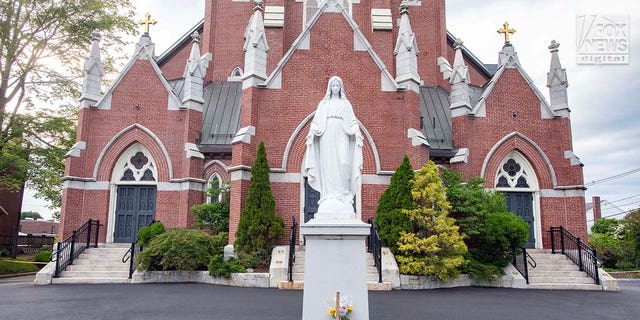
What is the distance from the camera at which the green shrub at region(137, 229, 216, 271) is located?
12.9 metres

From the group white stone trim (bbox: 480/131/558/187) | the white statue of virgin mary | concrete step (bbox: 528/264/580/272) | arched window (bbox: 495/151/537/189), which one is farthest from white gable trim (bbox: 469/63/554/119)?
the white statue of virgin mary

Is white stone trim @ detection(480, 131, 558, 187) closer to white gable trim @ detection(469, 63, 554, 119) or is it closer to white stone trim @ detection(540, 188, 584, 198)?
white stone trim @ detection(540, 188, 584, 198)

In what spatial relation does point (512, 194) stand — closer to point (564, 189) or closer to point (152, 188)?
point (564, 189)

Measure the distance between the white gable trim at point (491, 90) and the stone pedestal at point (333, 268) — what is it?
1256cm

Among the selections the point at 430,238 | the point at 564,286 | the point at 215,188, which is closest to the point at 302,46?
the point at 215,188

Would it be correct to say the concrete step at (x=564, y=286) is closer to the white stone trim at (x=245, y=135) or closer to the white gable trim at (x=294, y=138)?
the white gable trim at (x=294, y=138)

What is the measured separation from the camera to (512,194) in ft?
55.3

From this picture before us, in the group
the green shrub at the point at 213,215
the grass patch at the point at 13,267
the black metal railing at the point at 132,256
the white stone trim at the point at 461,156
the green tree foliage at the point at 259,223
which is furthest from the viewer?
the grass patch at the point at 13,267

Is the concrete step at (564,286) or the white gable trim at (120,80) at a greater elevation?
the white gable trim at (120,80)

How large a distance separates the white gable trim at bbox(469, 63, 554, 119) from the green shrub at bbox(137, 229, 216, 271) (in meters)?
11.4

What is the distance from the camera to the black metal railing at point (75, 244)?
13758 mm

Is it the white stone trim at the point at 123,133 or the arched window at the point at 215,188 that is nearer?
the arched window at the point at 215,188

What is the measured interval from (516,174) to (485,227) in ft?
14.3

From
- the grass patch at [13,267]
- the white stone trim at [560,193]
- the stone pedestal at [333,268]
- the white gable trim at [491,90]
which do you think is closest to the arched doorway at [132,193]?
the grass patch at [13,267]
